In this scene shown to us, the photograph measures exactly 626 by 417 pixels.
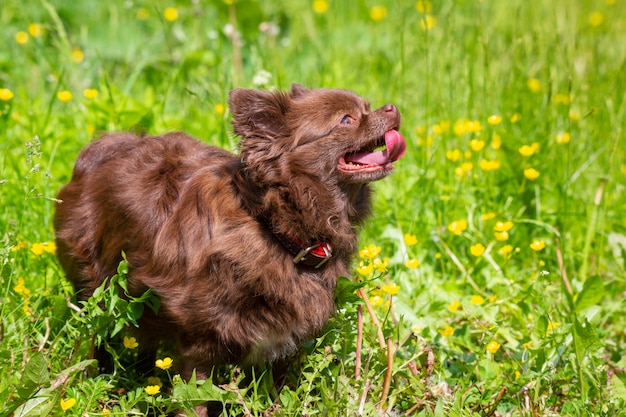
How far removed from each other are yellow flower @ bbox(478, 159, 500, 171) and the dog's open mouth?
128 centimetres

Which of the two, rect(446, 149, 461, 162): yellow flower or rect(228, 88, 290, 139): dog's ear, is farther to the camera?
rect(446, 149, 461, 162): yellow flower

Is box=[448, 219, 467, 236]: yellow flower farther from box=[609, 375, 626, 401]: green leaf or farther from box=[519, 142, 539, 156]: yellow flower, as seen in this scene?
box=[609, 375, 626, 401]: green leaf

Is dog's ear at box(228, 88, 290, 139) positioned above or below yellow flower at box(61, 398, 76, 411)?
above

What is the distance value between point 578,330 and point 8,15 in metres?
4.86

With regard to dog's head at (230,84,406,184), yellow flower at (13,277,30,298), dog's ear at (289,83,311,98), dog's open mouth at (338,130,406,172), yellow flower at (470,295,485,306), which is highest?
dog's ear at (289,83,311,98)

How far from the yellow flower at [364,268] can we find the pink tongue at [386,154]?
1.40ft

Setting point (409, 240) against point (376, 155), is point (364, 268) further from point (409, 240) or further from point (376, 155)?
point (409, 240)

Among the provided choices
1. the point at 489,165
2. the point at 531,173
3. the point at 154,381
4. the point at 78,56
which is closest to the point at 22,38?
the point at 78,56

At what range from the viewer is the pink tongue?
299 cm

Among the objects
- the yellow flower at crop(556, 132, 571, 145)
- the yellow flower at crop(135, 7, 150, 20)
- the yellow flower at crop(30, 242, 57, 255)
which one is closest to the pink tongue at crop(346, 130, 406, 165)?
the yellow flower at crop(30, 242, 57, 255)

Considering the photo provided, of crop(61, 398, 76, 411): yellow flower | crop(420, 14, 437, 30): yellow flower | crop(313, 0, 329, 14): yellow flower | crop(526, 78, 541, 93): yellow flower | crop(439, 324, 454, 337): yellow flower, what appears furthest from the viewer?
crop(313, 0, 329, 14): yellow flower

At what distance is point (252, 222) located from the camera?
112 inches

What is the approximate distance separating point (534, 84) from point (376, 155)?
112 inches

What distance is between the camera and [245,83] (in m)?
5.06
